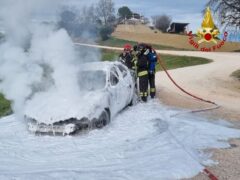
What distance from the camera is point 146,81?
50.1 ft

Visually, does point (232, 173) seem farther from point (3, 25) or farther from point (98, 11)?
point (98, 11)

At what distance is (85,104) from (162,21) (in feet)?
302

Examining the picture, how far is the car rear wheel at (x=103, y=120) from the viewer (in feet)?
35.6

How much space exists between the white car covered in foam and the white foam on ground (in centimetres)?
25

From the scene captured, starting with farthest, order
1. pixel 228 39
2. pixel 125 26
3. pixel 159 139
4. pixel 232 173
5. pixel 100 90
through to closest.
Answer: pixel 125 26
pixel 228 39
pixel 100 90
pixel 159 139
pixel 232 173

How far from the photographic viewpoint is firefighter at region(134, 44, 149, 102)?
15164mm

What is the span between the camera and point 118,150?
30.5 ft

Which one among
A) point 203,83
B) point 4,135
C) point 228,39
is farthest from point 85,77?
point 228,39

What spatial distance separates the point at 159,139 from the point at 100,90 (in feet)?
7.79

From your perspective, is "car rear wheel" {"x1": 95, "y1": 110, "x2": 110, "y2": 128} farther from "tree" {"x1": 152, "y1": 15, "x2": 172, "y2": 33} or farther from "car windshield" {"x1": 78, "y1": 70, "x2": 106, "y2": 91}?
"tree" {"x1": 152, "y1": 15, "x2": 172, "y2": 33}

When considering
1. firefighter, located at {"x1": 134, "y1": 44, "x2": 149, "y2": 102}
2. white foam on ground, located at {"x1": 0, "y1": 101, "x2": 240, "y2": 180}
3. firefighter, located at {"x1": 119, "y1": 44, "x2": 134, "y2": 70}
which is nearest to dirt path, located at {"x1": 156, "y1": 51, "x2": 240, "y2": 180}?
white foam on ground, located at {"x1": 0, "y1": 101, "x2": 240, "y2": 180}

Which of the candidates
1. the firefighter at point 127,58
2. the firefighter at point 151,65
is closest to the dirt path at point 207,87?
the firefighter at point 151,65

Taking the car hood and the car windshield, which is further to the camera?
the car windshield

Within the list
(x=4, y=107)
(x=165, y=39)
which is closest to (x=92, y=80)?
(x=4, y=107)
